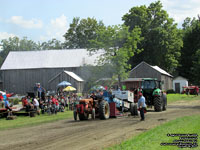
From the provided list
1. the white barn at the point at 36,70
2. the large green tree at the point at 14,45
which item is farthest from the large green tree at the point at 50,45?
the white barn at the point at 36,70

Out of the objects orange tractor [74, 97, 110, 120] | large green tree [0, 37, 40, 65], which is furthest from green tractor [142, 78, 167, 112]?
large green tree [0, 37, 40, 65]

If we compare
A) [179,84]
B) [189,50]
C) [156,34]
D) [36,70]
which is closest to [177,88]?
[179,84]

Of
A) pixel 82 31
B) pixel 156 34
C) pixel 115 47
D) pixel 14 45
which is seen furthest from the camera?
pixel 14 45

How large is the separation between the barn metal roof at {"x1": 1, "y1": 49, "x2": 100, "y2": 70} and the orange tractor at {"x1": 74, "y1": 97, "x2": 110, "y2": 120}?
40.1m

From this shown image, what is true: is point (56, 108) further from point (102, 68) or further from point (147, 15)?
point (147, 15)

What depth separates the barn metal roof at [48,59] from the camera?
60.3m

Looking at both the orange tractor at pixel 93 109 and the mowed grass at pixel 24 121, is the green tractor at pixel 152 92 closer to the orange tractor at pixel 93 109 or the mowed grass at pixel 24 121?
the orange tractor at pixel 93 109

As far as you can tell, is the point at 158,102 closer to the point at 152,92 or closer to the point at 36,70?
the point at 152,92

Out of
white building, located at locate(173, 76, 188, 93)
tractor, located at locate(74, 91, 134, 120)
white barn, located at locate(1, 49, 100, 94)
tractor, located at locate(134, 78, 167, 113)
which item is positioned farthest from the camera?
white barn, located at locate(1, 49, 100, 94)

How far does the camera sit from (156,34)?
65.5m

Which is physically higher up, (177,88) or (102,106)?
(177,88)

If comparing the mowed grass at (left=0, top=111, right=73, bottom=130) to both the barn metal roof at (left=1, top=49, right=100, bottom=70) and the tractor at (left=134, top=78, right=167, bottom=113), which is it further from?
the barn metal roof at (left=1, top=49, right=100, bottom=70)

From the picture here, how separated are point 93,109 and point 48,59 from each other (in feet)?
145

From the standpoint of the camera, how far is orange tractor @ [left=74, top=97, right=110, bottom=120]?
1859cm
